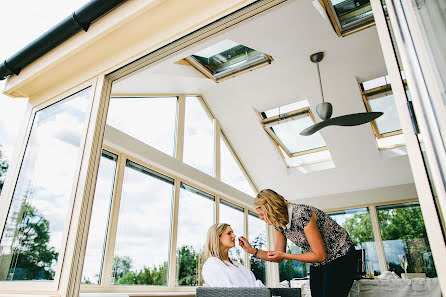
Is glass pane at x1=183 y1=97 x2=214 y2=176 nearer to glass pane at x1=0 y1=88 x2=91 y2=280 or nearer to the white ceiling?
the white ceiling

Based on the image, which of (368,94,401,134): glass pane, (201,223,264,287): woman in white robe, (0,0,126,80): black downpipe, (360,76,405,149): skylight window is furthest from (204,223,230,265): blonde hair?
(368,94,401,134): glass pane

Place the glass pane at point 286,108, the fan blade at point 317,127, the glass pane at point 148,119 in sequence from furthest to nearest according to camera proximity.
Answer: the glass pane at point 286,108 < the glass pane at point 148,119 < the fan blade at point 317,127

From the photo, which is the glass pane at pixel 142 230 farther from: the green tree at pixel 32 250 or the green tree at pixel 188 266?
the green tree at pixel 32 250

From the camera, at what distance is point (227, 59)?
5.44 meters

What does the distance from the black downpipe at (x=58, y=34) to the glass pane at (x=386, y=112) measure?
519cm

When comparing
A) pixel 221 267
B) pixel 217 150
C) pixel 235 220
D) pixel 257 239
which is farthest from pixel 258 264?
pixel 221 267

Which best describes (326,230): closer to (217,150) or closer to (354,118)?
(354,118)

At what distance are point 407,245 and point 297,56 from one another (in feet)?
15.0

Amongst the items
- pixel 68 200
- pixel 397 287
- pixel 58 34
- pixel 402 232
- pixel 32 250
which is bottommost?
pixel 397 287

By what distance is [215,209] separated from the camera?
6.36 m

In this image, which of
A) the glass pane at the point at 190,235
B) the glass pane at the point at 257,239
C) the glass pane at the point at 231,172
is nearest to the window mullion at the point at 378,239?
the glass pane at the point at 257,239

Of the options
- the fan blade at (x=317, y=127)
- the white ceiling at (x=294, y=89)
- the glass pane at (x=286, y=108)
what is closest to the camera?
the fan blade at (x=317, y=127)

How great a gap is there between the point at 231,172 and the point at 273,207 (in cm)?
514

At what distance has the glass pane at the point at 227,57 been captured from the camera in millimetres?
5123
